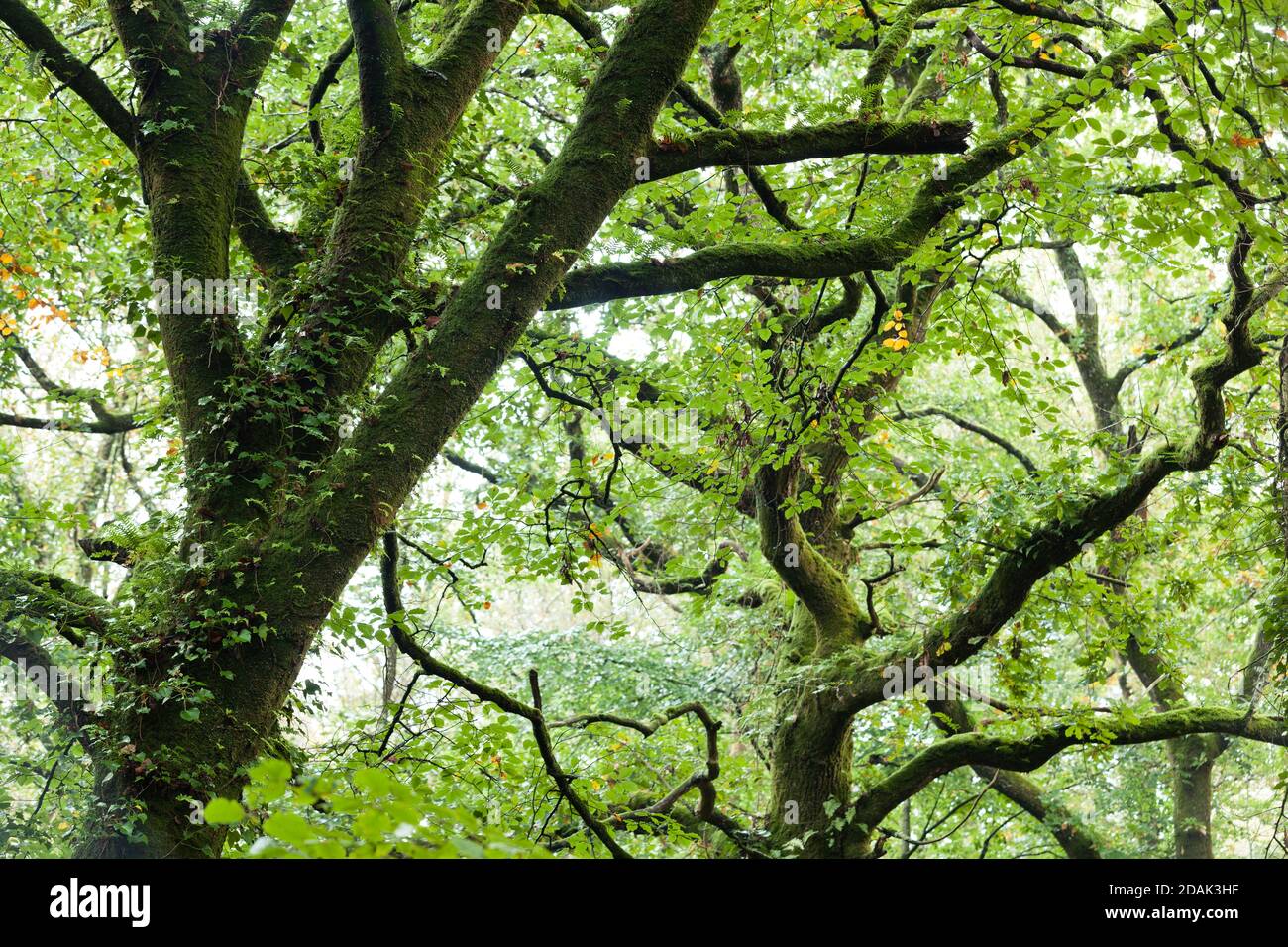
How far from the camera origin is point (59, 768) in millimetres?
4273

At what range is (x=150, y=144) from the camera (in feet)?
15.8

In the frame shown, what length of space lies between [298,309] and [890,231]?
10.5 feet

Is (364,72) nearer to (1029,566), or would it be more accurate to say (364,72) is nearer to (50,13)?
(50,13)

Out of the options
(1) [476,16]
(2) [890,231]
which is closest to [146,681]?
(1) [476,16]

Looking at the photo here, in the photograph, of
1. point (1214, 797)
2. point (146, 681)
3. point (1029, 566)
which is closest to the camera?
point (146, 681)

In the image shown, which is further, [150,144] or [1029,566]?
[1029,566]

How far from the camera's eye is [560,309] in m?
5.77

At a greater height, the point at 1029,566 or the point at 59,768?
the point at 1029,566

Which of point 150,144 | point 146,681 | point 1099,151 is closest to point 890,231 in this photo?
point 1099,151

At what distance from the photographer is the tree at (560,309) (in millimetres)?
4156

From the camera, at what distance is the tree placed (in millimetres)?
4156
